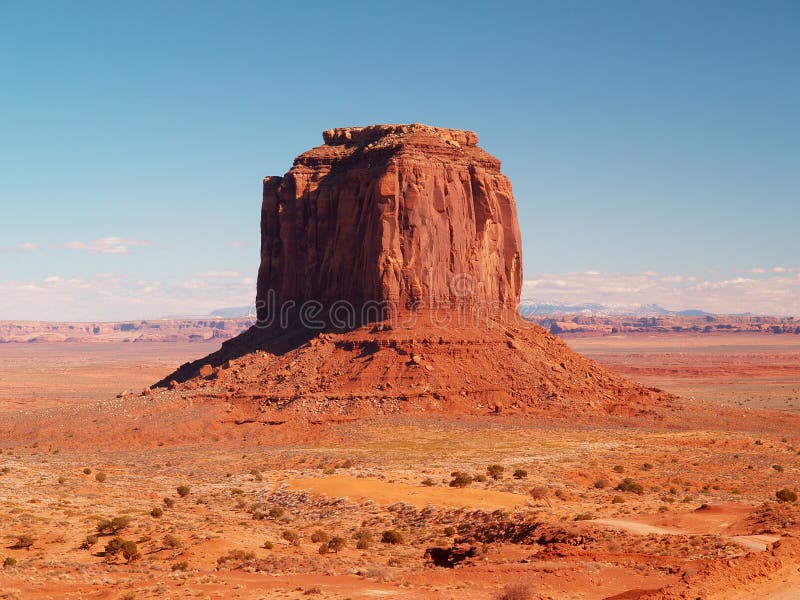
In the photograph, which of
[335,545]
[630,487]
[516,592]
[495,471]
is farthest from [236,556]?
[630,487]

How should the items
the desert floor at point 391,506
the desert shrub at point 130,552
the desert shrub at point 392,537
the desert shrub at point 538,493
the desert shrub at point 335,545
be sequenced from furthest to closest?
1. the desert shrub at point 538,493
2. the desert shrub at point 392,537
3. the desert shrub at point 335,545
4. the desert shrub at point 130,552
5. the desert floor at point 391,506

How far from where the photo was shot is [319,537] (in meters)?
27.3

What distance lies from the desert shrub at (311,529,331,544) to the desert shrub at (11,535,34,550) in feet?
27.8

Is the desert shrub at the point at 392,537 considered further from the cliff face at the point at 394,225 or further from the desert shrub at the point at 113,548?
the cliff face at the point at 394,225

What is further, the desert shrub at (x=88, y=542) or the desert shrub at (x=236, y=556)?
the desert shrub at (x=88, y=542)

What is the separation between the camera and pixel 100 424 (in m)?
58.4

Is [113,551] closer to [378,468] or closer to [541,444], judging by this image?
[378,468]

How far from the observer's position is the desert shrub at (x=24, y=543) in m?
24.9

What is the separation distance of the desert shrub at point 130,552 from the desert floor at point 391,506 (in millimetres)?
51

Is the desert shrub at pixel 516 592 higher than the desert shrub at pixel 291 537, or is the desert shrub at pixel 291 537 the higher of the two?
the desert shrub at pixel 516 592

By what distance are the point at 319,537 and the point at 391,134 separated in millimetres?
48249

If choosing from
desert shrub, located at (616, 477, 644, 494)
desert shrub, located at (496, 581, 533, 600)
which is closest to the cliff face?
desert shrub, located at (616, 477, 644, 494)

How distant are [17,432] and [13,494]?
94.5ft

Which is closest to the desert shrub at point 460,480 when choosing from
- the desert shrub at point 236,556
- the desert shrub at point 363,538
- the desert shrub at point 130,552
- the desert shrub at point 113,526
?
the desert shrub at point 363,538
